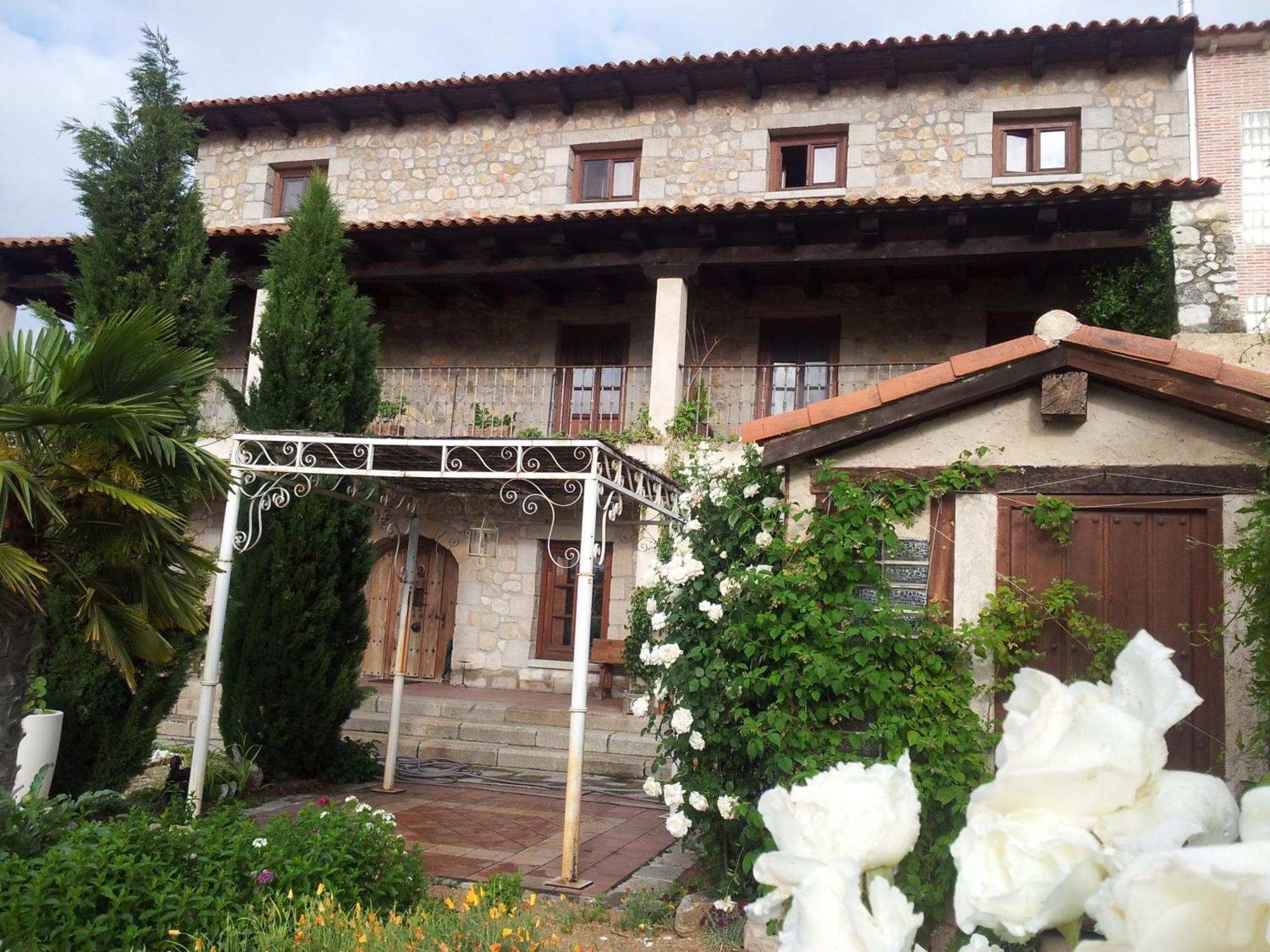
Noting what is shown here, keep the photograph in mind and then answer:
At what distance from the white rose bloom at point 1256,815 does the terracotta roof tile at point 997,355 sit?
4.48 m

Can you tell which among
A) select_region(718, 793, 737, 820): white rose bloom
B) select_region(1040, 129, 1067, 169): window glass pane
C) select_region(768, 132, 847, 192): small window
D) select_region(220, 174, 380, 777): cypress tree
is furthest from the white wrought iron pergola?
select_region(1040, 129, 1067, 169): window glass pane

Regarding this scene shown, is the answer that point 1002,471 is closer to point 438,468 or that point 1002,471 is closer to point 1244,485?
point 1244,485

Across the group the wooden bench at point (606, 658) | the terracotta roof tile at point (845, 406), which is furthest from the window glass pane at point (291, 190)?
the terracotta roof tile at point (845, 406)

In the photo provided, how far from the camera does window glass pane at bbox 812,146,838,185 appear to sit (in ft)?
42.9

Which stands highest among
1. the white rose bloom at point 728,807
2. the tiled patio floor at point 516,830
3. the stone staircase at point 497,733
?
the white rose bloom at point 728,807

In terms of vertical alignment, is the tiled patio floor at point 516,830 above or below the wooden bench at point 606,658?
below

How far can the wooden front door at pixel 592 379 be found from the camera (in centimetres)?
1306

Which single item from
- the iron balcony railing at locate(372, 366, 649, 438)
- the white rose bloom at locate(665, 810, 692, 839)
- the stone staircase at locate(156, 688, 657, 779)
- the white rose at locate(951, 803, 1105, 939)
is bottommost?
the stone staircase at locate(156, 688, 657, 779)

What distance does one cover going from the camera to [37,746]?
6250 mm

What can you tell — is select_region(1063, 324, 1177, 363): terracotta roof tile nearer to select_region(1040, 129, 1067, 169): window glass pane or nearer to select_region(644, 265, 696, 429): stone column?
select_region(644, 265, 696, 429): stone column

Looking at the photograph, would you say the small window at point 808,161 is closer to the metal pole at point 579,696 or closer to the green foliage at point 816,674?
the metal pole at point 579,696

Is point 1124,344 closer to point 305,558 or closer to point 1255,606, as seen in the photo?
point 1255,606

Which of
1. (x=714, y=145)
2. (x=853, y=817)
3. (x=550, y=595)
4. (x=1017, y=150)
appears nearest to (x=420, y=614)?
(x=550, y=595)

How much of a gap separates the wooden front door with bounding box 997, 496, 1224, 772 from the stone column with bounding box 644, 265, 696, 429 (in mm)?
6353
